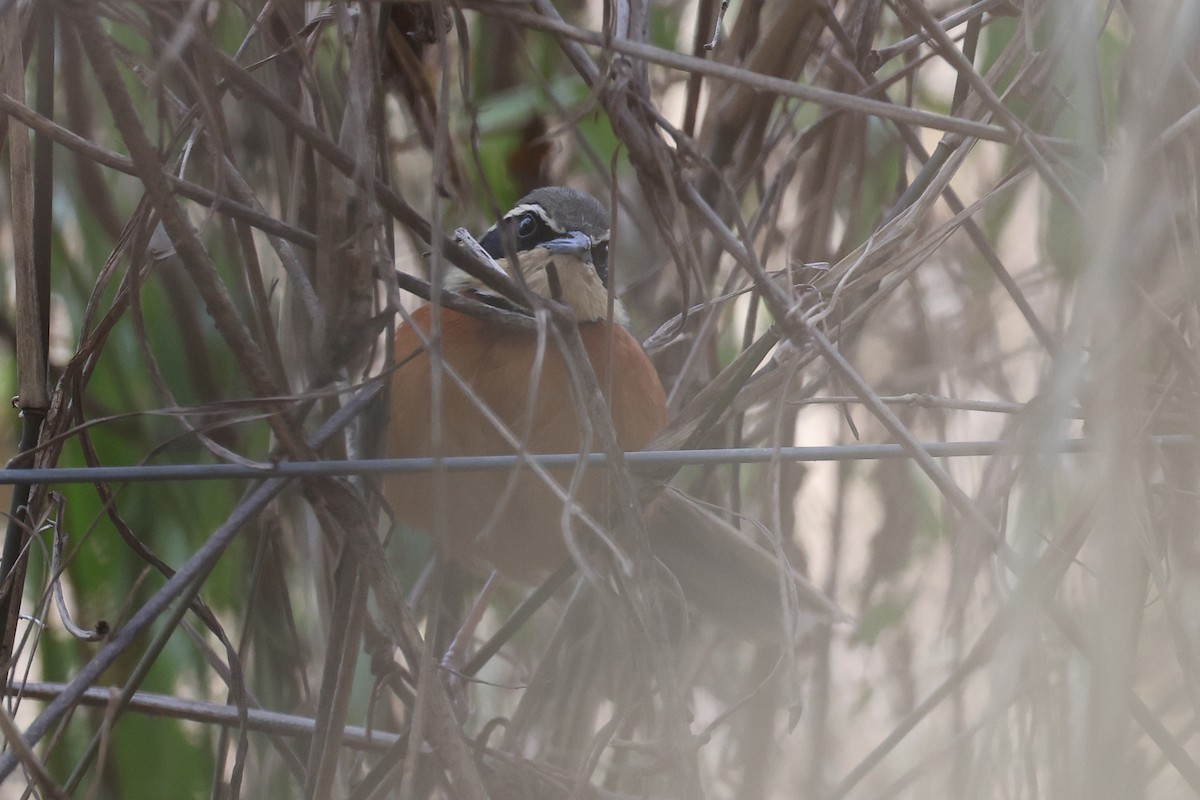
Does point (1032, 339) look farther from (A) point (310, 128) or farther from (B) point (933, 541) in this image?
(A) point (310, 128)

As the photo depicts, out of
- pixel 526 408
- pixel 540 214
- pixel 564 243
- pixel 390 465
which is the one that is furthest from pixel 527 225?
pixel 390 465

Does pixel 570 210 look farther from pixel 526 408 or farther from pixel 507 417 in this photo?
pixel 526 408

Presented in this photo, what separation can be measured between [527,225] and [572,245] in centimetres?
17

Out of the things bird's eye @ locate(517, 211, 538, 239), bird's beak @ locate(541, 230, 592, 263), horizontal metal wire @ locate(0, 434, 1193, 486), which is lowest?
horizontal metal wire @ locate(0, 434, 1193, 486)

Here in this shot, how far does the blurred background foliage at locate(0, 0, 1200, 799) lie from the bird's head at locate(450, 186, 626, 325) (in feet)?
0.43

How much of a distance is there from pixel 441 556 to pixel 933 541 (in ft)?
6.65

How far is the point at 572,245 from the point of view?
268 cm

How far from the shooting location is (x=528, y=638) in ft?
9.50

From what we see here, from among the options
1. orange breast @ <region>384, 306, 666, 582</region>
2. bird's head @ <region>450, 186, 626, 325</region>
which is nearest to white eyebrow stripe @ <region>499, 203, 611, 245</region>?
bird's head @ <region>450, 186, 626, 325</region>

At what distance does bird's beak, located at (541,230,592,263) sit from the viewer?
2.67 meters

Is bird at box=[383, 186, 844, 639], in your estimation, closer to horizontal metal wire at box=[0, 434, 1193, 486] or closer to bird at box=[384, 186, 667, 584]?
bird at box=[384, 186, 667, 584]

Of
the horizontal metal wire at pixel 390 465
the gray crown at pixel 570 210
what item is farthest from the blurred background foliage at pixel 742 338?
the gray crown at pixel 570 210

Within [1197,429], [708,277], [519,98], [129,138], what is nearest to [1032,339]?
[708,277]

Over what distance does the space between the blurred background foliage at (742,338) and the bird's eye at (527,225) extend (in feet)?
0.71
